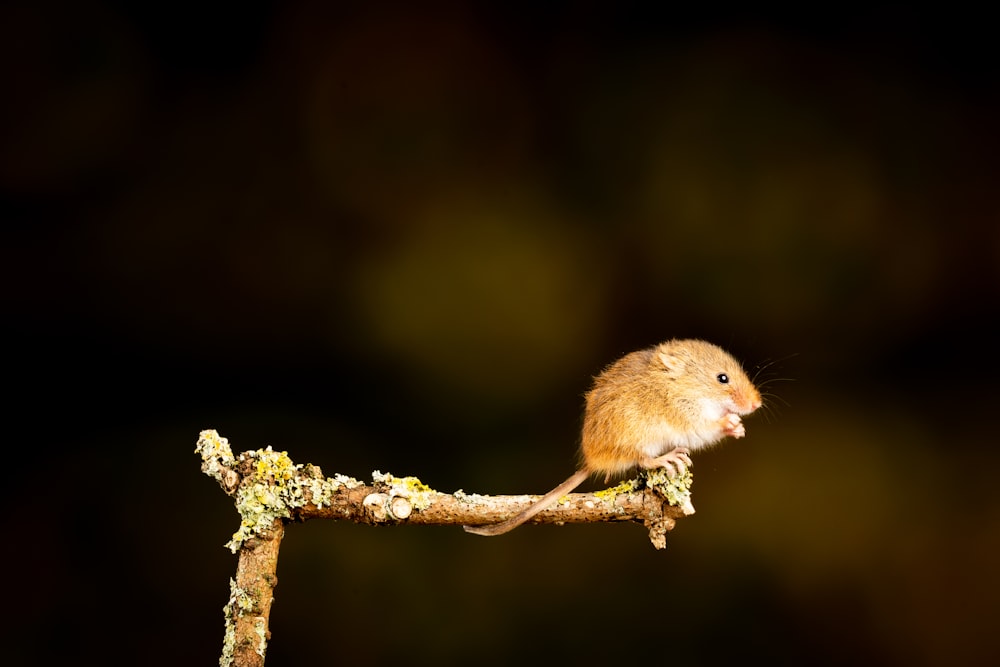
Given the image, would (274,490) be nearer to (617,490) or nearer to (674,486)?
(617,490)

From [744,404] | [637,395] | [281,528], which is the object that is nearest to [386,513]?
[281,528]

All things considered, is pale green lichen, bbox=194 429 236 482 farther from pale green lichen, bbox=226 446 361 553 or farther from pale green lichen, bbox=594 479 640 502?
pale green lichen, bbox=594 479 640 502

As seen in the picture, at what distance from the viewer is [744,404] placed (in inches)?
82.1

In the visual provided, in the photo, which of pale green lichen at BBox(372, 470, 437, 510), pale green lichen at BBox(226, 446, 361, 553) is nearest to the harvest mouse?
pale green lichen at BBox(372, 470, 437, 510)

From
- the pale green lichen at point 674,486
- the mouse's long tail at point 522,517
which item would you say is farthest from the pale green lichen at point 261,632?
the pale green lichen at point 674,486

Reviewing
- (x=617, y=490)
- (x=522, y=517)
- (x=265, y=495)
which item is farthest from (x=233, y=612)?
(x=617, y=490)

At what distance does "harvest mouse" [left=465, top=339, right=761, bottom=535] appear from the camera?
80.2 inches

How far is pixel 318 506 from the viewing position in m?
1.91

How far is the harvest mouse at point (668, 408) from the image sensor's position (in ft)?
6.68

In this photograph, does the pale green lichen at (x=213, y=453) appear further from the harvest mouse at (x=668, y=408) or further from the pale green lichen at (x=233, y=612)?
the harvest mouse at (x=668, y=408)

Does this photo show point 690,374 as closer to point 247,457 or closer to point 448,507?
point 448,507

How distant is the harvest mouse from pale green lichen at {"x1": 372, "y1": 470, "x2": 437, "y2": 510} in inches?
14.5

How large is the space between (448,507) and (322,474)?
0.30m

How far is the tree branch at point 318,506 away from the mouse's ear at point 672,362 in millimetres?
250
